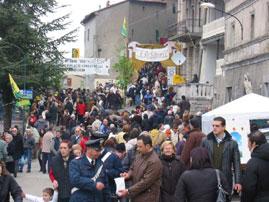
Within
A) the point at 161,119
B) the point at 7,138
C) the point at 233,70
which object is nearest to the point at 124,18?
the point at 233,70

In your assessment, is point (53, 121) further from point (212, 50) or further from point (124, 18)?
point (124, 18)

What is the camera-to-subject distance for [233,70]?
35625 mm

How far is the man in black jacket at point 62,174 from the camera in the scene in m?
10.5

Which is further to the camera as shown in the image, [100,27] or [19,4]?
[100,27]

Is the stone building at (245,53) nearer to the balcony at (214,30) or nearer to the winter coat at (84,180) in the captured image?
the balcony at (214,30)

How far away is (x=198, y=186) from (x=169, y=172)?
229 centimetres

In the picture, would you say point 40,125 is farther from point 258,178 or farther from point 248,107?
point 258,178

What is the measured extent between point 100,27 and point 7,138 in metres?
56.7

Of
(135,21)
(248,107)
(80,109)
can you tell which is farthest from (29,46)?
(135,21)

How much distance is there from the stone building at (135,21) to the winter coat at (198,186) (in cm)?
6277

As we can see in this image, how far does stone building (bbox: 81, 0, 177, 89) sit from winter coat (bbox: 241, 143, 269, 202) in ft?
203

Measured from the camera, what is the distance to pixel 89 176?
9.09 metres

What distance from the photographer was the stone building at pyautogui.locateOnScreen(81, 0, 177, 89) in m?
72.4

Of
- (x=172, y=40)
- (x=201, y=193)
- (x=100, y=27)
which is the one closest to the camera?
(x=201, y=193)
